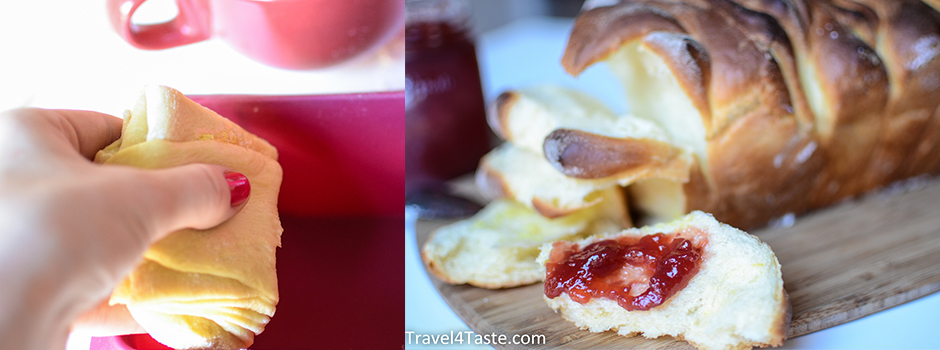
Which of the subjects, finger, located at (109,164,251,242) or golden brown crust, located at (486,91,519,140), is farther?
golden brown crust, located at (486,91,519,140)

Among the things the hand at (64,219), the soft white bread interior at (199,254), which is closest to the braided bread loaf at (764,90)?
the soft white bread interior at (199,254)

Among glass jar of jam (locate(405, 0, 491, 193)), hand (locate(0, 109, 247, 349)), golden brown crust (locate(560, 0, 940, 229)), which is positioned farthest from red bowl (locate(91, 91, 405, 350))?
glass jar of jam (locate(405, 0, 491, 193))

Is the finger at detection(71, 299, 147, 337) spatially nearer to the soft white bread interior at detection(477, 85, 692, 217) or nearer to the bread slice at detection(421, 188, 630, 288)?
the bread slice at detection(421, 188, 630, 288)

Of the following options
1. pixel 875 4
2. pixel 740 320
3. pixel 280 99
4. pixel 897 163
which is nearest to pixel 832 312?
pixel 740 320

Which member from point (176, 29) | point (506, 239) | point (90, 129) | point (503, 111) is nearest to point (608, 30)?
point (503, 111)

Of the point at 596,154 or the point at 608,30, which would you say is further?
the point at 608,30

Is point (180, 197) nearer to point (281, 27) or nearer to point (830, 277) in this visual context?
point (281, 27)
